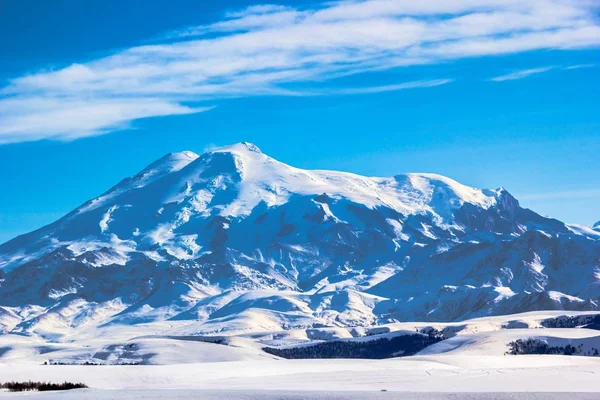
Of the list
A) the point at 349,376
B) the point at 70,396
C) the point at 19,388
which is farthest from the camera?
the point at 349,376

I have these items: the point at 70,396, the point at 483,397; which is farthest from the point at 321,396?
the point at 70,396

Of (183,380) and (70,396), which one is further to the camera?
(183,380)

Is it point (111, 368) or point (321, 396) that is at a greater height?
point (111, 368)

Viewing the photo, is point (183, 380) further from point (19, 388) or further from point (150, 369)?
point (19, 388)

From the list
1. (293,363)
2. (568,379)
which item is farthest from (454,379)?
(293,363)

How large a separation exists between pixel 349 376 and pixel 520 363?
216 ft

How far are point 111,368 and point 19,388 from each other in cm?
3226

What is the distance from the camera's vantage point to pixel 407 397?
94312mm

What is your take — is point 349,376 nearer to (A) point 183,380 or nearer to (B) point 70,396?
(A) point 183,380

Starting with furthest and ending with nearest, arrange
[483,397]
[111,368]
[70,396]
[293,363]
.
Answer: [293,363] < [111,368] < [70,396] < [483,397]

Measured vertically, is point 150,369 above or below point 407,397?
above

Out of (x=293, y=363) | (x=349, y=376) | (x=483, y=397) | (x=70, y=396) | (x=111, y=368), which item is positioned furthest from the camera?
(x=293, y=363)

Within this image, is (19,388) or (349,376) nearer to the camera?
(19,388)

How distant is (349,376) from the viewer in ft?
445
